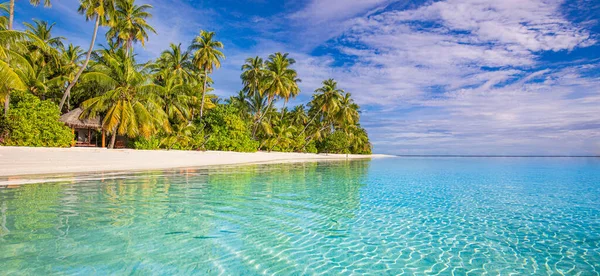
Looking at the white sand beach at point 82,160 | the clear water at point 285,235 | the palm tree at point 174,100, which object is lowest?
the clear water at point 285,235

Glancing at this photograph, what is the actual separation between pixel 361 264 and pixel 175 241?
101 inches

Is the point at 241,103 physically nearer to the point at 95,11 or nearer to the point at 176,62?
the point at 176,62

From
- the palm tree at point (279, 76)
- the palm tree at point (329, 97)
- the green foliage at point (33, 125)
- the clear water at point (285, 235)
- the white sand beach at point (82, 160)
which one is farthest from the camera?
the palm tree at point (329, 97)

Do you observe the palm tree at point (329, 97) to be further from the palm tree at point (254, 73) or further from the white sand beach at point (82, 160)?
the white sand beach at point (82, 160)

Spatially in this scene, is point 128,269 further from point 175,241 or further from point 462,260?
point 462,260

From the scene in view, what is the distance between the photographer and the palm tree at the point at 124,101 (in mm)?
20141

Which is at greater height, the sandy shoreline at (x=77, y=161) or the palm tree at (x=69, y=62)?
the palm tree at (x=69, y=62)

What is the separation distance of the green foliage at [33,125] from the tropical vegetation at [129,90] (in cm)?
4

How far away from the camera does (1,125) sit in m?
16.1

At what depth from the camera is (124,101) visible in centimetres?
2047

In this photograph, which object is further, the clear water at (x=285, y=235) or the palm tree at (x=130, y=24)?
the palm tree at (x=130, y=24)

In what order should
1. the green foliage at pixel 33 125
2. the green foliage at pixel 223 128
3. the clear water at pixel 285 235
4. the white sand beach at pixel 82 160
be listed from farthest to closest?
1. the green foliage at pixel 223 128
2. the green foliage at pixel 33 125
3. the white sand beach at pixel 82 160
4. the clear water at pixel 285 235

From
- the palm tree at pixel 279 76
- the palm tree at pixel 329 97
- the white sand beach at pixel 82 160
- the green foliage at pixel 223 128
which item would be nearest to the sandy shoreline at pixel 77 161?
the white sand beach at pixel 82 160

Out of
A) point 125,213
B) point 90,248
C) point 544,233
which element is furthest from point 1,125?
point 544,233
